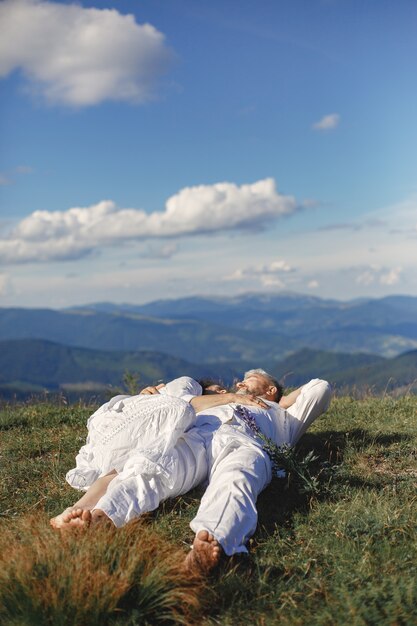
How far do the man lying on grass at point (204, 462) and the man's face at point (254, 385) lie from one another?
0.49 feet

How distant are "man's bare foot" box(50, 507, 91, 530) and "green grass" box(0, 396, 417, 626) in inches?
7.2

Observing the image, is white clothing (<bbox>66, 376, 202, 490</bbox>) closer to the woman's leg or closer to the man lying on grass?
the man lying on grass

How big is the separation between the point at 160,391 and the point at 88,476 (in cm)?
160

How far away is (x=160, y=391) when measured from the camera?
8219 millimetres

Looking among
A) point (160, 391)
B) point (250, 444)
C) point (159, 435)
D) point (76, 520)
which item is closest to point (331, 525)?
point (250, 444)

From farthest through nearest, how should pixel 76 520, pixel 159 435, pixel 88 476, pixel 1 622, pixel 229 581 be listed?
1. pixel 88 476
2. pixel 159 435
3. pixel 76 520
4. pixel 229 581
5. pixel 1 622

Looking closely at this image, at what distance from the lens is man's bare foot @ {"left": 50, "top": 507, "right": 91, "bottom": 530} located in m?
5.34

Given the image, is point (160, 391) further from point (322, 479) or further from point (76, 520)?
point (76, 520)

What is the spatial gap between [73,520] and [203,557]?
1.28m

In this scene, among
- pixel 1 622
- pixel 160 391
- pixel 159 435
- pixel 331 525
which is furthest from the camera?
pixel 160 391

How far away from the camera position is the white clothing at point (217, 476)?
522cm

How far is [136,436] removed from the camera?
259 inches

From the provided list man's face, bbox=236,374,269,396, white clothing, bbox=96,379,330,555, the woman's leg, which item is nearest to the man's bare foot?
the woman's leg

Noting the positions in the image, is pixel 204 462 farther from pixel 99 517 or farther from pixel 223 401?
pixel 99 517
